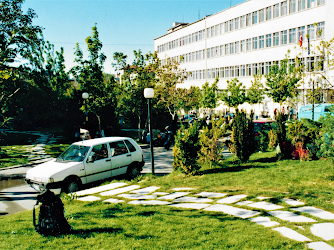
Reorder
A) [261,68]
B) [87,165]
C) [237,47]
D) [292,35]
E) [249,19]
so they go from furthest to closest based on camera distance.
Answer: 1. [237,47]
2. [249,19]
3. [261,68]
4. [292,35]
5. [87,165]

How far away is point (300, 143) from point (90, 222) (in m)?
8.96

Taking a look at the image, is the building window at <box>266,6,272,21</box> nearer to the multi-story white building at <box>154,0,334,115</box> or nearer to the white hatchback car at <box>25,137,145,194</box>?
the multi-story white building at <box>154,0,334,115</box>

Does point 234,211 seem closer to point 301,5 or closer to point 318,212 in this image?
point 318,212

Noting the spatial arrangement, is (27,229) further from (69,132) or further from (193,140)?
(69,132)

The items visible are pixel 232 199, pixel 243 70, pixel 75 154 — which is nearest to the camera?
pixel 232 199

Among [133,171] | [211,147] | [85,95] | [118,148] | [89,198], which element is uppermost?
[85,95]

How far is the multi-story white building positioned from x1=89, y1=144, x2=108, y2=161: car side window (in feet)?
80.5

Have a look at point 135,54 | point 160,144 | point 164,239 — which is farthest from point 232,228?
point 135,54

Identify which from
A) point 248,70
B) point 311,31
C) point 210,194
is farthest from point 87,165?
point 248,70

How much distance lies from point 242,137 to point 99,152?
554 centimetres

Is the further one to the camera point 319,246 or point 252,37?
point 252,37

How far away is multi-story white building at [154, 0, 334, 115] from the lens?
36031mm

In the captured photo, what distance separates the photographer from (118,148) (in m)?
11.6

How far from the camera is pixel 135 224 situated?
20.0ft
